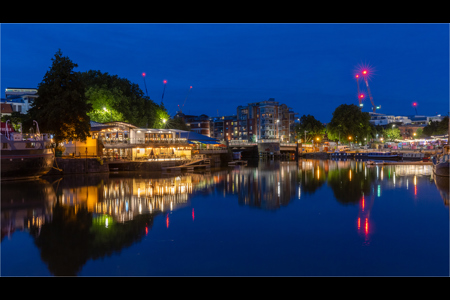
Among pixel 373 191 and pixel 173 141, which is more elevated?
pixel 173 141

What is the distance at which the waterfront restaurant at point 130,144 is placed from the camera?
51.3 m

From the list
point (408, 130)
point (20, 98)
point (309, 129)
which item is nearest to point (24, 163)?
point (20, 98)

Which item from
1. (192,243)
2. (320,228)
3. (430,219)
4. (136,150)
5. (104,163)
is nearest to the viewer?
(192,243)

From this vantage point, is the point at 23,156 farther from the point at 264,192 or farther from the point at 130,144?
the point at 264,192

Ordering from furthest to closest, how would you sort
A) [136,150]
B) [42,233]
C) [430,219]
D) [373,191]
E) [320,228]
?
1. [136,150]
2. [373,191]
3. [430,219]
4. [320,228]
5. [42,233]

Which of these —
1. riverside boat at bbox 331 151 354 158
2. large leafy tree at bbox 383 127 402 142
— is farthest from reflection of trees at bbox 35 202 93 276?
large leafy tree at bbox 383 127 402 142

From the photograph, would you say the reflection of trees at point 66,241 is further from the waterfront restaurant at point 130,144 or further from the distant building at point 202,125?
the distant building at point 202,125

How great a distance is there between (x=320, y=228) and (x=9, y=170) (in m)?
30.0

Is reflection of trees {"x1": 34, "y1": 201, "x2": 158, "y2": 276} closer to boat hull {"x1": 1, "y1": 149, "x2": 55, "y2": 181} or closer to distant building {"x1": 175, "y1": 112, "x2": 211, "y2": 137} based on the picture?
boat hull {"x1": 1, "y1": 149, "x2": 55, "y2": 181}

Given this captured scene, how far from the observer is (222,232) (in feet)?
58.4

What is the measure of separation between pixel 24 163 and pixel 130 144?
65.2 ft

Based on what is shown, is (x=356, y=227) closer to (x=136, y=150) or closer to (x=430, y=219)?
(x=430, y=219)

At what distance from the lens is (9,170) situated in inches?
1364

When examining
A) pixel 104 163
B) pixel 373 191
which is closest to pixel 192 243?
pixel 373 191
